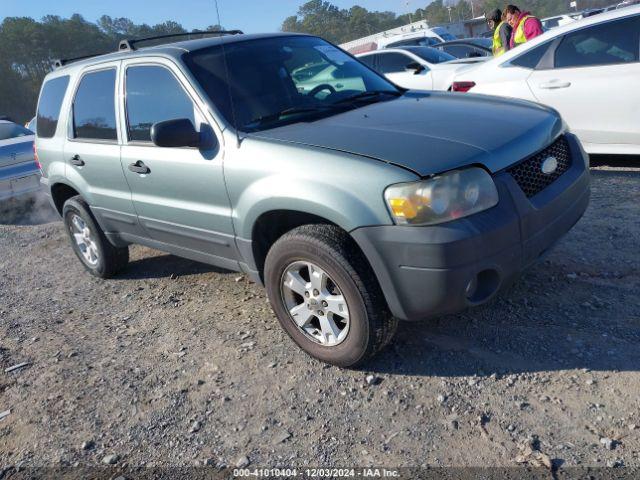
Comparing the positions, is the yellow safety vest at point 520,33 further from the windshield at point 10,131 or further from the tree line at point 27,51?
the tree line at point 27,51

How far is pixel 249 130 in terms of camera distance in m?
3.38

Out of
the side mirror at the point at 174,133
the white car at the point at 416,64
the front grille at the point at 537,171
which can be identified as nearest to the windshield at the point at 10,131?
the white car at the point at 416,64

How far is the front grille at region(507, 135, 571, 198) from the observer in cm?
296

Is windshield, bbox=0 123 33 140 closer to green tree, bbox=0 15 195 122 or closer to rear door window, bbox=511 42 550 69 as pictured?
rear door window, bbox=511 42 550 69

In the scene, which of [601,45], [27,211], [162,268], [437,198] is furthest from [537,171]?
[27,211]

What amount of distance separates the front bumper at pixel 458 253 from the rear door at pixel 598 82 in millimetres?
3103

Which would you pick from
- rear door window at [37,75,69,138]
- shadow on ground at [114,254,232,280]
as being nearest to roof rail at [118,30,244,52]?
rear door window at [37,75,69,138]

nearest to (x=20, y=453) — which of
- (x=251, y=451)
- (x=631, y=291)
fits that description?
(x=251, y=451)

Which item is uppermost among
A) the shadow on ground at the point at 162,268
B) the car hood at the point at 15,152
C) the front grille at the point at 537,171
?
the car hood at the point at 15,152

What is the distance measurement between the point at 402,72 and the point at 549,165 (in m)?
7.65

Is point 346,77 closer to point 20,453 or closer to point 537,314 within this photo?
point 537,314

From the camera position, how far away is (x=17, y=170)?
8.20 m

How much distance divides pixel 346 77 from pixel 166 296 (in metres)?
2.21

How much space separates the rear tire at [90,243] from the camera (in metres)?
4.89
